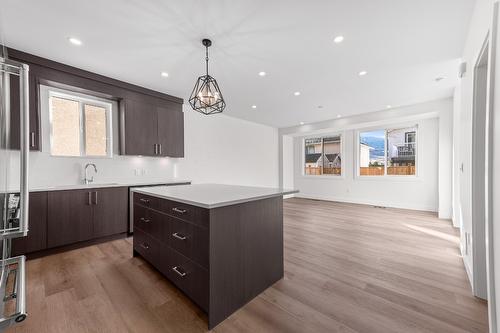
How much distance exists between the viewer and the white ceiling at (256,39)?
1.95 metres

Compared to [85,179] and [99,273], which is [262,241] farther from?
[85,179]

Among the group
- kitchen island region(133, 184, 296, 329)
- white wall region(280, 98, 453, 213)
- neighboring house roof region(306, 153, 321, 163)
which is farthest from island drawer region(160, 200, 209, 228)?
neighboring house roof region(306, 153, 321, 163)

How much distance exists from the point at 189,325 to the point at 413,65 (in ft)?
14.2

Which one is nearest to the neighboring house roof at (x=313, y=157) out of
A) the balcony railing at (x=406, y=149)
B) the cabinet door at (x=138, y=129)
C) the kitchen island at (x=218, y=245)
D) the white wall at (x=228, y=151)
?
the white wall at (x=228, y=151)

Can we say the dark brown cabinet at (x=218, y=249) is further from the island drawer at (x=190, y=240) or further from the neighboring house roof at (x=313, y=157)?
the neighboring house roof at (x=313, y=157)

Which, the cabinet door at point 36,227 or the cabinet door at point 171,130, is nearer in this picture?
the cabinet door at point 36,227

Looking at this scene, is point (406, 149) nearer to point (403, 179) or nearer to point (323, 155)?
point (403, 179)

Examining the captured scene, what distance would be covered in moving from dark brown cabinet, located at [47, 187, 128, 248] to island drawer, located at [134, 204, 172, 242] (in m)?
0.94

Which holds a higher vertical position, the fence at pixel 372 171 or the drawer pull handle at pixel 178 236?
the fence at pixel 372 171

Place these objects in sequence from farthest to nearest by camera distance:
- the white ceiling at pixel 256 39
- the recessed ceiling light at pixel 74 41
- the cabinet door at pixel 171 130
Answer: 1. the cabinet door at pixel 171 130
2. the recessed ceiling light at pixel 74 41
3. the white ceiling at pixel 256 39

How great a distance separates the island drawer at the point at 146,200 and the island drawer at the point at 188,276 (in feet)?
1.45

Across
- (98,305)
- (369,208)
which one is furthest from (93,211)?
(369,208)

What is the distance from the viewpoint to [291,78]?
3490 mm

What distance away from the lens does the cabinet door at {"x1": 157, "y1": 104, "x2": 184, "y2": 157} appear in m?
4.15
